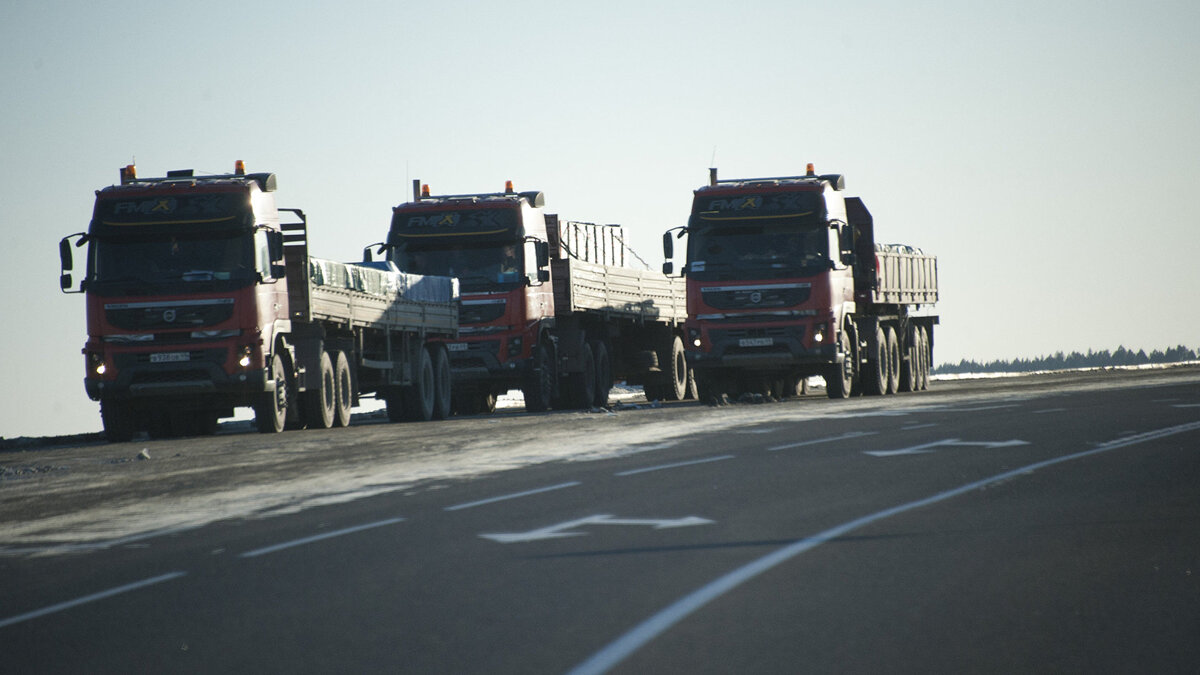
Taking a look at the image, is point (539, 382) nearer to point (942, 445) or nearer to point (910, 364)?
point (910, 364)

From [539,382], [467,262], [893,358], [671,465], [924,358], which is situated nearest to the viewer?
[671,465]

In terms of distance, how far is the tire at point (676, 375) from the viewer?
36.8 metres

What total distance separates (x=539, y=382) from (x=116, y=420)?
9285 millimetres

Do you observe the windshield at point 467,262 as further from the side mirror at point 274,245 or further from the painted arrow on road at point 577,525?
the painted arrow on road at point 577,525

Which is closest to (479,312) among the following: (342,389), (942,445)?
(342,389)

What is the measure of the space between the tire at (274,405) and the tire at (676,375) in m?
14.2

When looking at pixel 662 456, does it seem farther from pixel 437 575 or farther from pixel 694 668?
pixel 694 668

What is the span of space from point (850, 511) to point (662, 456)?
518 cm

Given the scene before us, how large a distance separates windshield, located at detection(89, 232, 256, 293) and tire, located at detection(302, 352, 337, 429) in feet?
9.56

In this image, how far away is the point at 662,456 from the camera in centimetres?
1612

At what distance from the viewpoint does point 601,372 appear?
3353 centimetres

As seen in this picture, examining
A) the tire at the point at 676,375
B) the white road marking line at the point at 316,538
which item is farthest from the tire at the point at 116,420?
the tire at the point at 676,375

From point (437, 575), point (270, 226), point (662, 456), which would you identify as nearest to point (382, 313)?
point (270, 226)

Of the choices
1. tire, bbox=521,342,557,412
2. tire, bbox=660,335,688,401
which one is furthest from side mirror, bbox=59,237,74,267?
tire, bbox=660,335,688,401
